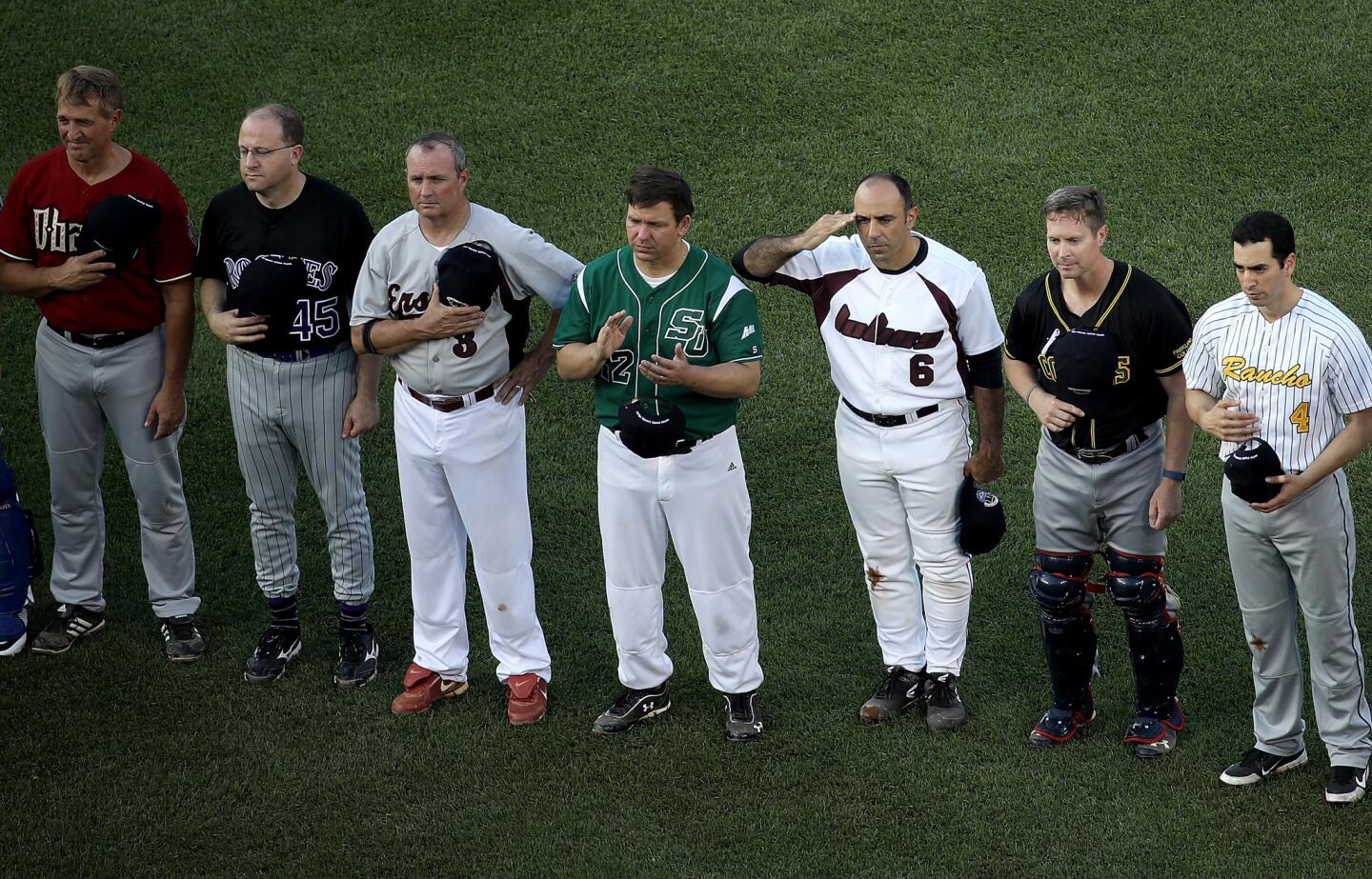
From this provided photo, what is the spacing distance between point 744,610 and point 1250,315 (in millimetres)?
1830

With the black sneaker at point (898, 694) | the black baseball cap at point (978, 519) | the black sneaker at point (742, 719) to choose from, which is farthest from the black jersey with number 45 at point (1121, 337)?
the black sneaker at point (742, 719)

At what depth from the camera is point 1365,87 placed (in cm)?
881

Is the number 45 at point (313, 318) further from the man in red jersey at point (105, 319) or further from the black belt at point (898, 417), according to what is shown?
the black belt at point (898, 417)

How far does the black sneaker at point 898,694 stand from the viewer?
16.4 feet

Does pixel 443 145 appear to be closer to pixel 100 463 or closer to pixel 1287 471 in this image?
pixel 100 463

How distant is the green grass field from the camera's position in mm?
4414

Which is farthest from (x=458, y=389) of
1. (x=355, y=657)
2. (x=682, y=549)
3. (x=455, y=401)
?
(x=355, y=657)

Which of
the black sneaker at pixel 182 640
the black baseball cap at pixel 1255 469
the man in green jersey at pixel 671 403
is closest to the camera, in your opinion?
the black baseball cap at pixel 1255 469

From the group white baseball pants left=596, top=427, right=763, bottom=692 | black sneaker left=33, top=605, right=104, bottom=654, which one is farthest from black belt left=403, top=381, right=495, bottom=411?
black sneaker left=33, top=605, right=104, bottom=654

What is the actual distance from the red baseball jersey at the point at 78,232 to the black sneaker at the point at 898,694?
284cm

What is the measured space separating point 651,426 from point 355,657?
1.62 m

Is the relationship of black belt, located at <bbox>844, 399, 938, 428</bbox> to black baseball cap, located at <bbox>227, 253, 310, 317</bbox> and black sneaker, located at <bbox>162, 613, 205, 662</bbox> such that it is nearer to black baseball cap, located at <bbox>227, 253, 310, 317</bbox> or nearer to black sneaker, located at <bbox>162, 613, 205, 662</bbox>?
black baseball cap, located at <bbox>227, 253, 310, 317</bbox>

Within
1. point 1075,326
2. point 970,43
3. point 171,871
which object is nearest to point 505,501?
point 171,871

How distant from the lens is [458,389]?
4789 mm
